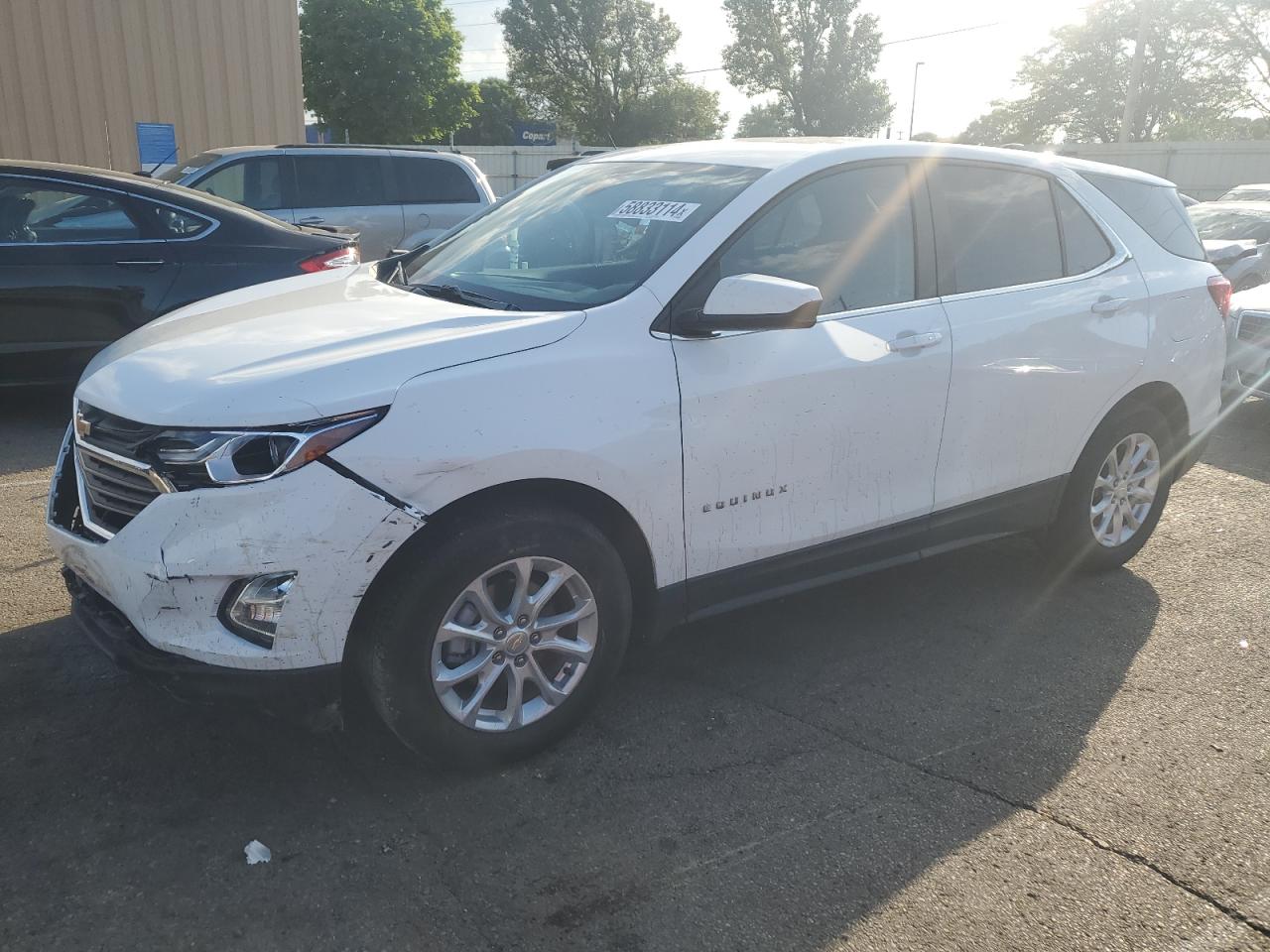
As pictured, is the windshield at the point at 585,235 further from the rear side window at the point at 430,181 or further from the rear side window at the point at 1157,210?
the rear side window at the point at 430,181

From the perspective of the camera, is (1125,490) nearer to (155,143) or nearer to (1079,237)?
(1079,237)

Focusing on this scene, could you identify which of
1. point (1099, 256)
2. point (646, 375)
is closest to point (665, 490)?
point (646, 375)

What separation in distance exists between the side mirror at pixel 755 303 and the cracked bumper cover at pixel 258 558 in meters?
1.06

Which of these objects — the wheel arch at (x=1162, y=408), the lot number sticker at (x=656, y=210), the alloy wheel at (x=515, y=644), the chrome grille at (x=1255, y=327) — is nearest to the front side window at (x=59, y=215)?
the lot number sticker at (x=656, y=210)

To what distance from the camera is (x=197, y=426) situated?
2584 mm

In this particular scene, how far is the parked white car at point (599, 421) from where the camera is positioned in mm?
2605

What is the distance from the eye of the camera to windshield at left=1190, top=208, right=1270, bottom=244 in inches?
478

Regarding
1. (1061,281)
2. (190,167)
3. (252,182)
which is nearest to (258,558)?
(1061,281)

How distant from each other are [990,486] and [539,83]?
61873mm

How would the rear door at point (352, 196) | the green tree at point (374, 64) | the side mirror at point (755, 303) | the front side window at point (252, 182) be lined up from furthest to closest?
the green tree at point (374, 64) → the rear door at point (352, 196) → the front side window at point (252, 182) → the side mirror at point (755, 303)

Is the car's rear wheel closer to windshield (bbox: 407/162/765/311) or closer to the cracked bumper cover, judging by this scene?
the cracked bumper cover

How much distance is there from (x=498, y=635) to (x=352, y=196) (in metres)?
8.57

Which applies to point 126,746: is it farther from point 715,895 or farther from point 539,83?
point 539,83

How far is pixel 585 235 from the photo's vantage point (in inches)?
143
